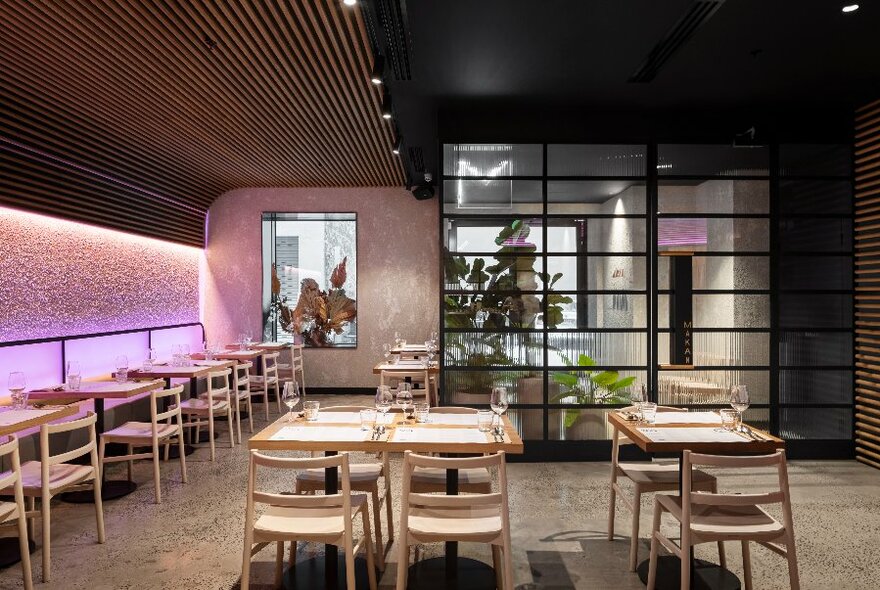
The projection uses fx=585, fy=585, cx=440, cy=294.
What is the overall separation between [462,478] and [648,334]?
2.97 metres

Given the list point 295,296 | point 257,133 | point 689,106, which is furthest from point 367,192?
point 689,106

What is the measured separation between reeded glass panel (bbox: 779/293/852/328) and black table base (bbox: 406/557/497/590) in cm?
412

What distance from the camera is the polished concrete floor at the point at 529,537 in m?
3.19

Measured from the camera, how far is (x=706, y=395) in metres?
5.62

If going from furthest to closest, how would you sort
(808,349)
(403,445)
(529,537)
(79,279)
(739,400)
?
(79,279), (808,349), (529,537), (739,400), (403,445)

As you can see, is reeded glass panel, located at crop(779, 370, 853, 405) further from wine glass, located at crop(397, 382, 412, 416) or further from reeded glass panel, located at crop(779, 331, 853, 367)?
wine glass, located at crop(397, 382, 412, 416)

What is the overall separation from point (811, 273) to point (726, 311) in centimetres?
91

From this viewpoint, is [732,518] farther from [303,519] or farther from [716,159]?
[716,159]

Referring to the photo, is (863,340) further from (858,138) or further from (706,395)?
(858,138)

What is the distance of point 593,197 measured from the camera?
5570mm

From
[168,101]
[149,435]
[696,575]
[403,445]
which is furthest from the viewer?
[168,101]

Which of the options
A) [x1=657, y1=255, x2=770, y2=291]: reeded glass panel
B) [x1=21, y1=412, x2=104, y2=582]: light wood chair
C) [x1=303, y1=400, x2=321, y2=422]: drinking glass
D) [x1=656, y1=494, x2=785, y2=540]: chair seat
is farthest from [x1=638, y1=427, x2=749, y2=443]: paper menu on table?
[x1=21, y1=412, x2=104, y2=582]: light wood chair

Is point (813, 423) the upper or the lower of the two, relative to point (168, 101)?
lower

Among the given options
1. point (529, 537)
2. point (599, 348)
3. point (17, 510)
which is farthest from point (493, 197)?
point (17, 510)
